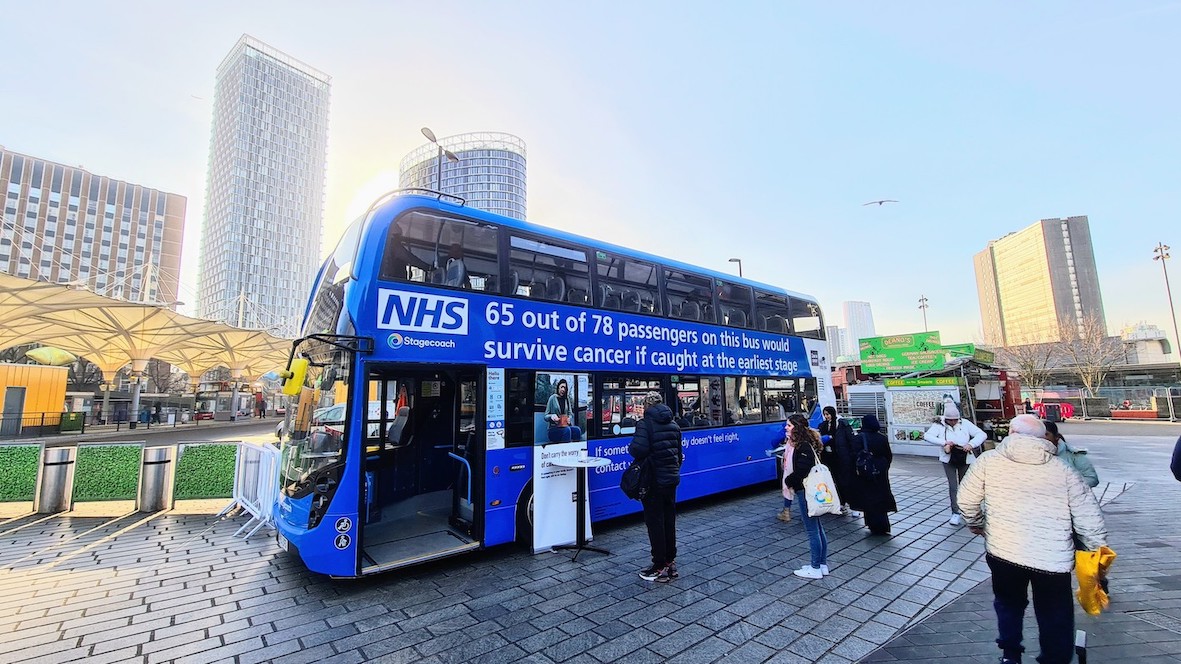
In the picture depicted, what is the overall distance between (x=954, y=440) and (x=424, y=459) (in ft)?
25.8

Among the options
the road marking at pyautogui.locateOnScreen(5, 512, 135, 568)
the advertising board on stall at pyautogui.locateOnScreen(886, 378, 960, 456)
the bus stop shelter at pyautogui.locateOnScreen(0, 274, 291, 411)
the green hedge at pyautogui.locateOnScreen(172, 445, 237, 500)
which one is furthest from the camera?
the bus stop shelter at pyautogui.locateOnScreen(0, 274, 291, 411)

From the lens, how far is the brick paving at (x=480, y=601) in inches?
150

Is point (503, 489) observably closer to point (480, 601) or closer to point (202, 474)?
point (480, 601)

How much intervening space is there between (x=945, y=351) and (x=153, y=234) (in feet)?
382

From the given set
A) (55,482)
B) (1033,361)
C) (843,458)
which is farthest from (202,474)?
(1033,361)

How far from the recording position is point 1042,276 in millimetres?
66500

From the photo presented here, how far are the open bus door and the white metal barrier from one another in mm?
1440

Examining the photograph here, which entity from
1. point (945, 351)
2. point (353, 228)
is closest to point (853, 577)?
point (353, 228)

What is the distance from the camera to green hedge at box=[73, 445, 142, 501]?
8.20 m

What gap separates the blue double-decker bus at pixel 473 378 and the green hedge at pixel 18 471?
5457mm

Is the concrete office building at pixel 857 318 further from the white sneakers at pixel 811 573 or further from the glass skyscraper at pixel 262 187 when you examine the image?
the glass skyscraper at pixel 262 187

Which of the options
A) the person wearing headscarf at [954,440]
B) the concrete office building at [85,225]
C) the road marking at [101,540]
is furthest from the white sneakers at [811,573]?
the concrete office building at [85,225]

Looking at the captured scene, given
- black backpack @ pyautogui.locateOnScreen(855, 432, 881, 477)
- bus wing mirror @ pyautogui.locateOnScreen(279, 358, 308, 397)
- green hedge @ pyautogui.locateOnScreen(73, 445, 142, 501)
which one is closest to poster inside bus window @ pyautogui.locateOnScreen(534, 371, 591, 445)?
bus wing mirror @ pyautogui.locateOnScreen(279, 358, 308, 397)

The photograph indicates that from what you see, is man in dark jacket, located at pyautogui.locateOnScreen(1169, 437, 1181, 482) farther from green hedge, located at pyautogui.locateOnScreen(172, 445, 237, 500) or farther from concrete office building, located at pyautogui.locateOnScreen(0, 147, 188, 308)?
concrete office building, located at pyautogui.locateOnScreen(0, 147, 188, 308)
